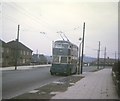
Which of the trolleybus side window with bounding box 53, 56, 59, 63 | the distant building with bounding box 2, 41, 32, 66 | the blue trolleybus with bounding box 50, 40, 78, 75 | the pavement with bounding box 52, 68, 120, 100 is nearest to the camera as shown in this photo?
the pavement with bounding box 52, 68, 120, 100

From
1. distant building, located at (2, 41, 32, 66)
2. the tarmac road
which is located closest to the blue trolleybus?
the tarmac road

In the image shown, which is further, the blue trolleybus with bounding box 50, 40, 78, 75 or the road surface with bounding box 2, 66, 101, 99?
the blue trolleybus with bounding box 50, 40, 78, 75

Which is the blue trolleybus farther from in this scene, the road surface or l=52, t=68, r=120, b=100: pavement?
l=52, t=68, r=120, b=100: pavement

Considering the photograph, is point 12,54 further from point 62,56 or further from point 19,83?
point 19,83

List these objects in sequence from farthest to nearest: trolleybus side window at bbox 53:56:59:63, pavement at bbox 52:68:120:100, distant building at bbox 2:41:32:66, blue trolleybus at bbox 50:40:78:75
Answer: distant building at bbox 2:41:32:66, trolleybus side window at bbox 53:56:59:63, blue trolleybus at bbox 50:40:78:75, pavement at bbox 52:68:120:100

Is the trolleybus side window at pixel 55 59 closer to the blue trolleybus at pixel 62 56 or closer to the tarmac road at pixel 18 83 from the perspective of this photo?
the blue trolleybus at pixel 62 56

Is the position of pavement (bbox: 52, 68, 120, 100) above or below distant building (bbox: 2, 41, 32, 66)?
below

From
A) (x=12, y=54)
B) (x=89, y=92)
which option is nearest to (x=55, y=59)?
(x=89, y=92)

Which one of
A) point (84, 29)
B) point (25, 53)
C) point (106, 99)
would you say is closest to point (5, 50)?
point (25, 53)

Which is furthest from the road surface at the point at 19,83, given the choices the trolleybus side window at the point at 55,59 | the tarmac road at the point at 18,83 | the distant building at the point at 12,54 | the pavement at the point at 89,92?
the distant building at the point at 12,54

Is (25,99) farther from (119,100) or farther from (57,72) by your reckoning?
(57,72)

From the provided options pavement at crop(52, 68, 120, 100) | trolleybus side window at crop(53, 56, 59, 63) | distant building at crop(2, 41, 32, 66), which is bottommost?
pavement at crop(52, 68, 120, 100)

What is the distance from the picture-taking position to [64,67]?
1430 inches

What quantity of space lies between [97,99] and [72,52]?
2482 centimetres
